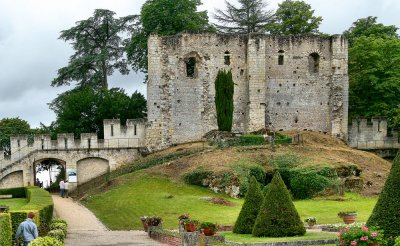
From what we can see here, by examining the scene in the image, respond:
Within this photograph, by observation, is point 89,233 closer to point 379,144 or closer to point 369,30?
point 379,144

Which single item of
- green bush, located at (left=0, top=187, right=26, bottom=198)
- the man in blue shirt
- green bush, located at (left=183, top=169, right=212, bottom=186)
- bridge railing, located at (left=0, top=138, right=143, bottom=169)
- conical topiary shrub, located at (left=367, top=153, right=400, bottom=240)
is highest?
conical topiary shrub, located at (left=367, top=153, right=400, bottom=240)

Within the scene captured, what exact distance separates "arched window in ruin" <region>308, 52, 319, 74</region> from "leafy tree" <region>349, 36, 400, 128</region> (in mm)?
3710

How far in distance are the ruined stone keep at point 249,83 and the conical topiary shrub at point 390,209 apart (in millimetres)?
39937

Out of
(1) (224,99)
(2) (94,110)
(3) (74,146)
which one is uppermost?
(1) (224,99)

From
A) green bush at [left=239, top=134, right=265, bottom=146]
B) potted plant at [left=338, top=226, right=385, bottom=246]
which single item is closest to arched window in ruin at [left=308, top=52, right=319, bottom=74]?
green bush at [left=239, top=134, right=265, bottom=146]

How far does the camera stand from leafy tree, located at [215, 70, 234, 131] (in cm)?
5850

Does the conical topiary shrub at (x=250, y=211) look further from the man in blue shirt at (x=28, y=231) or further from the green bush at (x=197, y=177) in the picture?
the green bush at (x=197, y=177)

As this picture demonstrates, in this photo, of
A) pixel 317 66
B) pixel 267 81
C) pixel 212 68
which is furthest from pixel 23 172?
pixel 317 66

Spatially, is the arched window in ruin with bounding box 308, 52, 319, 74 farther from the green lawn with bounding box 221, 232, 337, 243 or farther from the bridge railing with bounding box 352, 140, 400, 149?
the green lawn with bounding box 221, 232, 337, 243

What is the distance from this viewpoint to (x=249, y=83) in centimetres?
5919

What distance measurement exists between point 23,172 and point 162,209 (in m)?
21.4

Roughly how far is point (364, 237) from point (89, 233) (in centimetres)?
1774

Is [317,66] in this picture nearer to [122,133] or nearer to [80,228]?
[122,133]

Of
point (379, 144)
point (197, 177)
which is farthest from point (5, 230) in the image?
point (379, 144)
